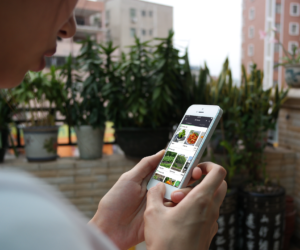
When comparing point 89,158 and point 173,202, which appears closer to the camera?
point 173,202

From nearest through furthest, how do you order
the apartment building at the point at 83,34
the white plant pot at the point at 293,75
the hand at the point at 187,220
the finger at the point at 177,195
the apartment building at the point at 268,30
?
1. the hand at the point at 187,220
2. the finger at the point at 177,195
3. the apartment building at the point at 83,34
4. the white plant pot at the point at 293,75
5. the apartment building at the point at 268,30

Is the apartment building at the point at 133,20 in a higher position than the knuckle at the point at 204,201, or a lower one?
higher

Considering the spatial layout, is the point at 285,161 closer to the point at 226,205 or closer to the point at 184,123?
the point at 226,205

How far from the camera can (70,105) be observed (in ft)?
6.18

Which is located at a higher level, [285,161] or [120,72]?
[120,72]

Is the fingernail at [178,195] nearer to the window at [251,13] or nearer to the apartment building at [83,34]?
the apartment building at [83,34]

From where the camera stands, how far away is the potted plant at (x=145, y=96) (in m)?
1.73

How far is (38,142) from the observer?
1.79 metres

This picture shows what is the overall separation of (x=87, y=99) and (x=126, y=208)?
1.32 m

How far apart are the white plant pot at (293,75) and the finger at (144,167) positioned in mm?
1726

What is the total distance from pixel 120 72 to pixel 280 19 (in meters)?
1.39

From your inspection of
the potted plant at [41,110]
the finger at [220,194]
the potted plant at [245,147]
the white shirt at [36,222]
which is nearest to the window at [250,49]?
the potted plant at [245,147]

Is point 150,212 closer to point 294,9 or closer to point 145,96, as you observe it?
point 145,96

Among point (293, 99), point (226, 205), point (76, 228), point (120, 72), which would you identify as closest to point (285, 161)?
point (293, 99)
